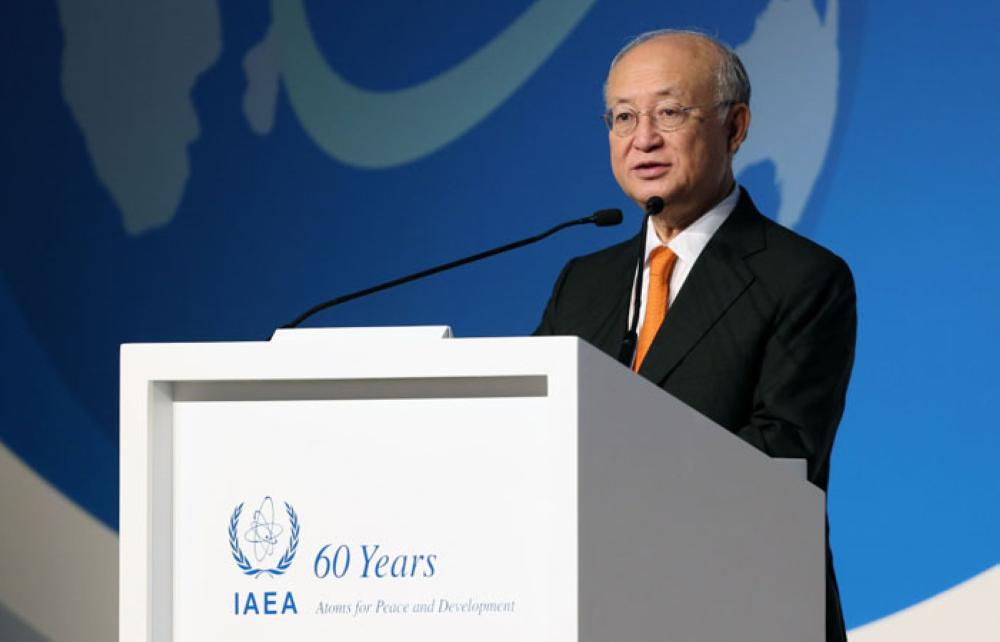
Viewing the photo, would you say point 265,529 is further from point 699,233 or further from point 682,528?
point 699,233

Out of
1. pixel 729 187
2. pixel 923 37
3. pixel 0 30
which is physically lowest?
pixel 729 187

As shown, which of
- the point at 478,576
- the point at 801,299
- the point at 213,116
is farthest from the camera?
the point at 213,116

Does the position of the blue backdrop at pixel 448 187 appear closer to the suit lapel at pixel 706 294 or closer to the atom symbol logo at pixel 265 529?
the suit lapel at pixel 706 294

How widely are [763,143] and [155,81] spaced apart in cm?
176

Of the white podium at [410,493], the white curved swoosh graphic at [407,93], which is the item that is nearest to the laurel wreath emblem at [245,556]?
the white podium at [410,493]

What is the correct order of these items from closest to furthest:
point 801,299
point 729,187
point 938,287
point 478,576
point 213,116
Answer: point 478,576 < point 801,299 < point 729,187 < point 938,287 < point 213,116

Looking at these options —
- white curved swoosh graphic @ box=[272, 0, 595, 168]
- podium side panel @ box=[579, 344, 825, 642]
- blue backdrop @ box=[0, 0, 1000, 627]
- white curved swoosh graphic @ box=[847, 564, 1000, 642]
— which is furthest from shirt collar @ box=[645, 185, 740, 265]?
white curved swoosh graphic @ box=[272, 0, 595, 168]

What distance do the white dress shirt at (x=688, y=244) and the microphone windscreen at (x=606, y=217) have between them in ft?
0.67

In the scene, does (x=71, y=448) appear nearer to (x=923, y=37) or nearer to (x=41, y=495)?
(x=41, y=495)

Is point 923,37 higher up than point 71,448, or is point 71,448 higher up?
point 923,37

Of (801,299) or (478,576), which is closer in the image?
(478,576)

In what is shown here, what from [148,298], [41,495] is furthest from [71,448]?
[148,298]

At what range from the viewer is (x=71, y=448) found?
14.0ft

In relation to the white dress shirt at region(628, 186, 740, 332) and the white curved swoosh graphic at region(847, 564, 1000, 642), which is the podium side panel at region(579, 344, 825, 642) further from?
the white curved swoosh graphic at region(847, 564, 1000, 642)
